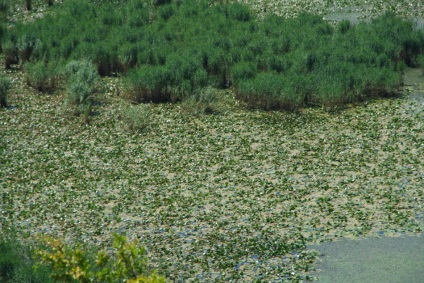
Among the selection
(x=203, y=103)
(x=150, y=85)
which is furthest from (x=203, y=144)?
(x=150, y=85)

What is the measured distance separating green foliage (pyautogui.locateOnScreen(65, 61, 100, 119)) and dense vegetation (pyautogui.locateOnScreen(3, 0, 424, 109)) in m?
0.48

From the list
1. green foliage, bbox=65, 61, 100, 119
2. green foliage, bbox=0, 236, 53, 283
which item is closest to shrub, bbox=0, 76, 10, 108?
green foliage, bbox=65, 61, 100, 119

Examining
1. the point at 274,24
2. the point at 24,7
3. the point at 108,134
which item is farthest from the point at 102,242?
the point at 24,7

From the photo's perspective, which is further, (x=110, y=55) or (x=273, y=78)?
(x=110, y=55)

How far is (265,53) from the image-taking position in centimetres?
1967

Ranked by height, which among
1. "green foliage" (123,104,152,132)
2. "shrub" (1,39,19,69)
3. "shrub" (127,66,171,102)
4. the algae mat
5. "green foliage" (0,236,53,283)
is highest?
"shrub" (1,39,19,69)

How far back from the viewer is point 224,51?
65.6 feet

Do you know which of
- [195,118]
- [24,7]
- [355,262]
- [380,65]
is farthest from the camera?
[24,7]

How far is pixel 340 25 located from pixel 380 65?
115 inches

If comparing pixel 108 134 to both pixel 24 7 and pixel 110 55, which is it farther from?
pixel 24 7

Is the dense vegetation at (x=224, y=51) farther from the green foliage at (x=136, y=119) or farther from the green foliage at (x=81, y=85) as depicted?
the green foliage at (x=136, y=119)

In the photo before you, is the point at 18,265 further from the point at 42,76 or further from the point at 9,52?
the point at 9,52

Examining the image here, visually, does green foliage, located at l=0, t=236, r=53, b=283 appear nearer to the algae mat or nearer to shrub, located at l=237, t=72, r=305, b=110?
the algae mat

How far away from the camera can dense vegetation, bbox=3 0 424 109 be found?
700 inches
